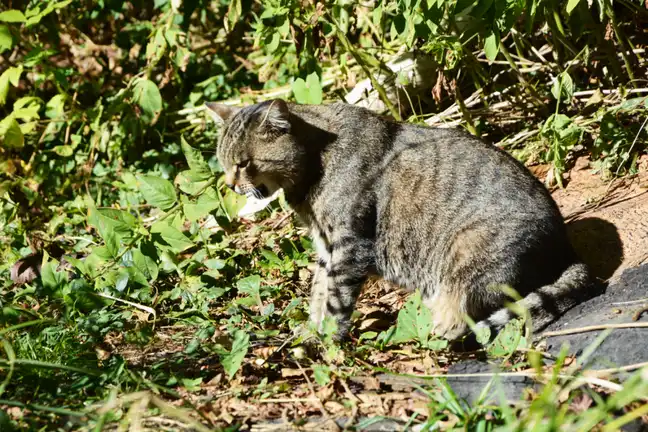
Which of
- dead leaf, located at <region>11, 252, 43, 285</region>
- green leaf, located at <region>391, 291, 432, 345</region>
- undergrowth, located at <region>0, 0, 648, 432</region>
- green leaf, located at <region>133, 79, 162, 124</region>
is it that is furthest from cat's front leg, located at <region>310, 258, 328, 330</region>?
green leaf, located at <region>133, 79, 162, 124</region>

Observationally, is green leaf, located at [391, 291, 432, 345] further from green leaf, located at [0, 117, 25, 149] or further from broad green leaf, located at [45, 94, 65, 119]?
broad green leaf, located at [45, 94, 65, 119]

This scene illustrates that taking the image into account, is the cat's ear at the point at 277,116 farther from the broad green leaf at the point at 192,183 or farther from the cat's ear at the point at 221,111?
the broad green leaf at the point at 192,183

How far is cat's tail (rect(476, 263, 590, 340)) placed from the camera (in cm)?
338

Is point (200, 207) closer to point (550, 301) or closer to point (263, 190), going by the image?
point (263, 190)

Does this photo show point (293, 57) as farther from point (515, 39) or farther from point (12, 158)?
point (12, 158)

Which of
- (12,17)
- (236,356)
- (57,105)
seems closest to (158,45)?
(12,17)

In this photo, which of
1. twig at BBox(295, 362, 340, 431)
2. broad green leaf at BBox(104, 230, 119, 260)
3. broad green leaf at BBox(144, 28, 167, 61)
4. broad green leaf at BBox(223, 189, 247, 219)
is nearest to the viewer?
twig at BBox(295, 362, 340, 431)

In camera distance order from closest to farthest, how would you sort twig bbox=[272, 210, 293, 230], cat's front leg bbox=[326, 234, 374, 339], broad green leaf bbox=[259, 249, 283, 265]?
cat's front leg bbox=[326, 234, 374, 339] < broad green leaf bbox=[259, 249, 283, 265] < twig bbox=[272, 210, 293, 230]

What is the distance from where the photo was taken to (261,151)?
12.8ft

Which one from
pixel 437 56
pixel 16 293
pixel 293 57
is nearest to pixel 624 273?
pixel 437 56

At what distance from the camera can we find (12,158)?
618 centimetres

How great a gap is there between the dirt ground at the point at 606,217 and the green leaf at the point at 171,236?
221cm

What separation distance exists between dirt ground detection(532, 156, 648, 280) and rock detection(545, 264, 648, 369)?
30 cm

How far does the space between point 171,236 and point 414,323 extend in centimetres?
153
